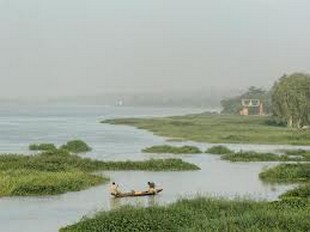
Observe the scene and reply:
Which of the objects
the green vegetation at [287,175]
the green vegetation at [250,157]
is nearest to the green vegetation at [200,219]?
the green vegetation at [287,175]

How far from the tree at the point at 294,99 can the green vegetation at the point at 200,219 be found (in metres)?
72.8

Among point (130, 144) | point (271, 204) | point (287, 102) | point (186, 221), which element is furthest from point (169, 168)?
point (287, 102)

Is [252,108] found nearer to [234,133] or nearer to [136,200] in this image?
[234,133]

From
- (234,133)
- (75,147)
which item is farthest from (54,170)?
(234,133)

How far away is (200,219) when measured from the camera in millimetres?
28750

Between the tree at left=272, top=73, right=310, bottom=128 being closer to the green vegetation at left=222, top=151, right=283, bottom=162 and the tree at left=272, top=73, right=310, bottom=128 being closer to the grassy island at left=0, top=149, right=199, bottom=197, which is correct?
the green vegetation at left=222, top=151, right=283, bottom=162

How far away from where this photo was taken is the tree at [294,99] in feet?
336

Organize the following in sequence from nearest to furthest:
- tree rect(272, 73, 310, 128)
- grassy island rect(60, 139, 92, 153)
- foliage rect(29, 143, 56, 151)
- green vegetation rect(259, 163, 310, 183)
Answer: green vegetation rect(259, 163, 310, 183), foliage rect(29, 143, 56, 151), grassy island rect(60, 139, 92, 153), tree rect(272, 73, 310, 128)

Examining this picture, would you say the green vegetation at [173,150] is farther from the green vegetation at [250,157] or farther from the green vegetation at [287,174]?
the green vegetation at [287,174]

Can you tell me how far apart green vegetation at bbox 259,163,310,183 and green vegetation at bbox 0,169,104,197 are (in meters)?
12.7

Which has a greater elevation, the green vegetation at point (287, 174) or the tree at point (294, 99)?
the tree at point (294, 99)

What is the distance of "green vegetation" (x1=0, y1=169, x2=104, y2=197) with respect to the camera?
131 ft

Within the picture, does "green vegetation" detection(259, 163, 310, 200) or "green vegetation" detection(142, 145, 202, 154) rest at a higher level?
"green vegetation" detection(142, 145, 202, 154)

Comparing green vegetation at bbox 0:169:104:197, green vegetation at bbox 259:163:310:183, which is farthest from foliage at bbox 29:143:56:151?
green vegetation at bbox 259:163:310:183
